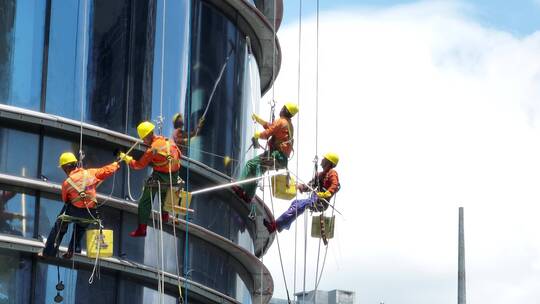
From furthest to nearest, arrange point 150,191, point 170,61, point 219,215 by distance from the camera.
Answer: point 219,215 → point 170,61 → point 150,191

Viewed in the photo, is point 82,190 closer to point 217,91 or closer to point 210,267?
point 210,267

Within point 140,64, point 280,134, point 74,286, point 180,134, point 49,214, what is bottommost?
point 74,286

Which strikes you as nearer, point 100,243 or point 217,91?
point 100,243

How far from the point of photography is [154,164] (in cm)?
2361

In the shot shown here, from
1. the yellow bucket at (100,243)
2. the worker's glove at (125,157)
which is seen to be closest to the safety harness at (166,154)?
the worker's glove at (125,157)

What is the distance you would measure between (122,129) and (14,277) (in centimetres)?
335

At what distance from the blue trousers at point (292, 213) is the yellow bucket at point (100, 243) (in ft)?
16.6

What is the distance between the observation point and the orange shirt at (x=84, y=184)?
22.8 metres

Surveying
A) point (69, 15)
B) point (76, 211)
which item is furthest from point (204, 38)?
point (76, 211)

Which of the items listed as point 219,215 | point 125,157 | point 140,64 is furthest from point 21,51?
point 219,215

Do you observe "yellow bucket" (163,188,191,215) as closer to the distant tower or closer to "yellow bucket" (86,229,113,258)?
"yellow bucket" (86,229,113,258)

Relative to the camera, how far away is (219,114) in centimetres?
2700

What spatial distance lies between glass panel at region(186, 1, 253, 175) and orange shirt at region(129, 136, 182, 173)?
2.35m

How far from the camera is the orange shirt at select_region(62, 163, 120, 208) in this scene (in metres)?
22.8
